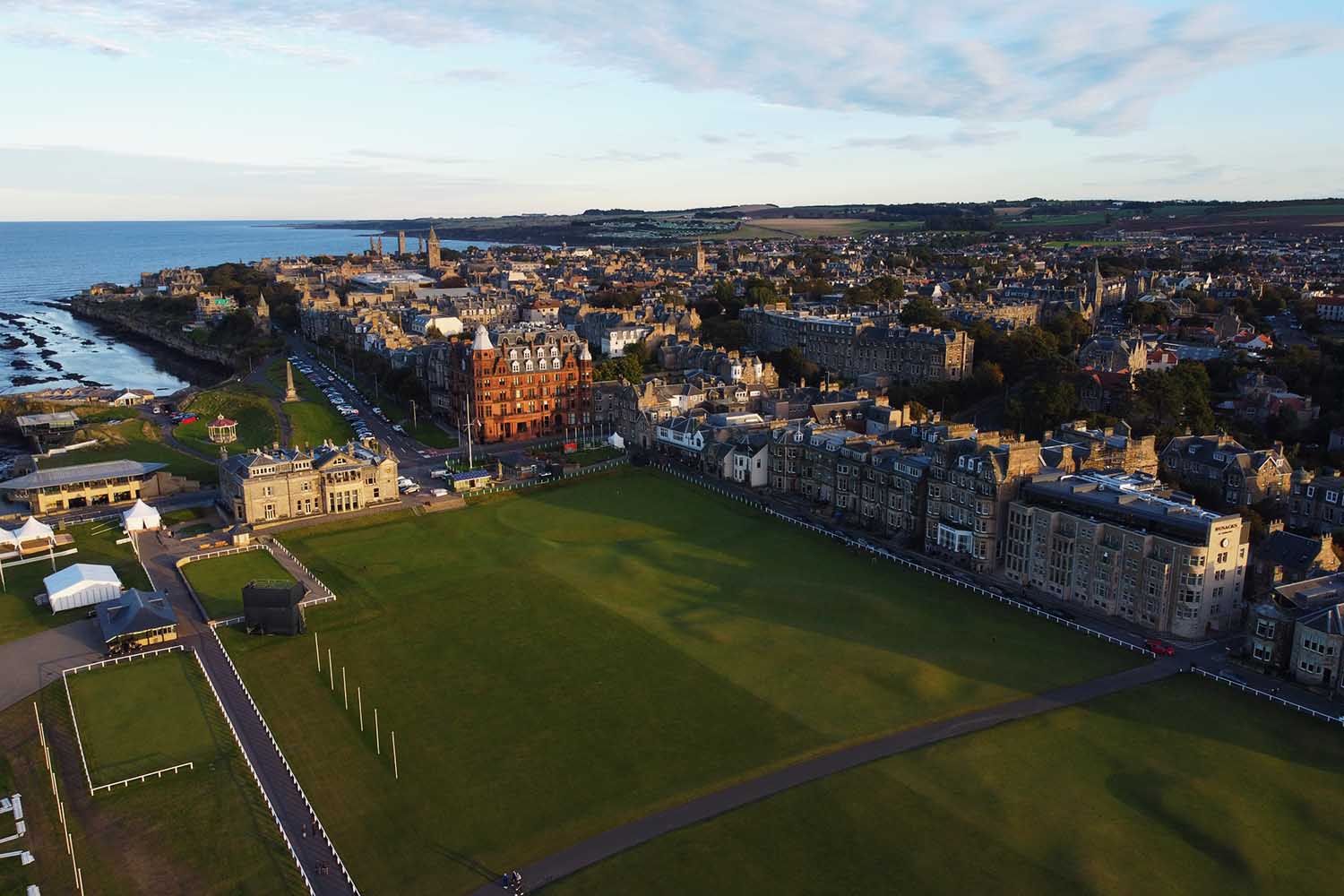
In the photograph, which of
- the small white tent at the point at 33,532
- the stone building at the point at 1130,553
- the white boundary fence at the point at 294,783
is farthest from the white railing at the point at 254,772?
the stone building at the point at 1130,553

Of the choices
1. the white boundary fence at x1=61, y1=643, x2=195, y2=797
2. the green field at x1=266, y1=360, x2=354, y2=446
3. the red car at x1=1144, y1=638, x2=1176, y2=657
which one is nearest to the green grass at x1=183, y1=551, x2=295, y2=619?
the white boundary fence at x1=61, y1=643, x2=195, y2=797

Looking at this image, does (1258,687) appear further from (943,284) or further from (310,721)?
(943,284)

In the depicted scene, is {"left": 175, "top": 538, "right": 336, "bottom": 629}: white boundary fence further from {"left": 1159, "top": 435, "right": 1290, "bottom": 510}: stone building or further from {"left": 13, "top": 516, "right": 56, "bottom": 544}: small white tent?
{"left": 1159, "top": 435, "right": 1290, "bottom": 510}: stone building

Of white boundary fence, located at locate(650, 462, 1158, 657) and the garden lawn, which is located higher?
white boundary fence, located at locate(650, 462, 1158, 657)

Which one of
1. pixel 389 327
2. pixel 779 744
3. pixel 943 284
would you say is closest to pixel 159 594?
pixel 779 744

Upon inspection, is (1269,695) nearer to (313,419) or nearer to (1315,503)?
(1315,503)

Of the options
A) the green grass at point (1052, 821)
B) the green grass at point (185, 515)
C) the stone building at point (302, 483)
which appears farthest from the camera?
the green grass at point (185, 515)

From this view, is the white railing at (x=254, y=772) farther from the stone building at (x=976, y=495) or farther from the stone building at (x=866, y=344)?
the stone building at (x=866, y=344)
